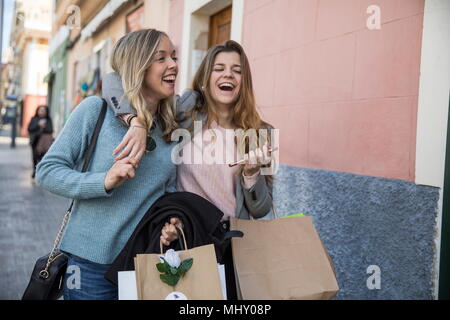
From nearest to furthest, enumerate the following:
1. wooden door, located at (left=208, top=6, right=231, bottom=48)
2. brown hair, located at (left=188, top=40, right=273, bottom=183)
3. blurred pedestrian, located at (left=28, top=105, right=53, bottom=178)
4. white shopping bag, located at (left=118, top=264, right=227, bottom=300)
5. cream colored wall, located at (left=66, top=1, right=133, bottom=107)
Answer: white shopping bag, located at (left=118, top=264, right=227, bottom=300), brown hair, located at (left=188, top=40, right=273, bottom=183), wooden door, located at (left=208, top=6, right=231, bottom=48), cream colored wall, located at (left=66, top=1, right=133, bottom=107), blurred pedestrian, located at (left=28, top=105, right=53, bottom=178)

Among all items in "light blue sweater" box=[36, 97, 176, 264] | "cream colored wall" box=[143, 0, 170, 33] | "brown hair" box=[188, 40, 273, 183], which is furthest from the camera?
"cream colored wall" box=[143, 0, 170, 33]

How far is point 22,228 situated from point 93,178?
4.73 metres

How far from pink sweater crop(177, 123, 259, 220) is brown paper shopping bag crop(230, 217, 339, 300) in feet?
0.82

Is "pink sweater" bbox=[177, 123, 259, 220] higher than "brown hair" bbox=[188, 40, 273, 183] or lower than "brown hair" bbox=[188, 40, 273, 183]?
lower

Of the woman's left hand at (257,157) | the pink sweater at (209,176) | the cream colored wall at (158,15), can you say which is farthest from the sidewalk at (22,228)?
the cream colored wall at (158,15)

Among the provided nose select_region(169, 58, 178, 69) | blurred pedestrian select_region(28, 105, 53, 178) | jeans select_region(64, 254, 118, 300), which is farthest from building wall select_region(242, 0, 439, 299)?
blurred pedestrian select_region(28, 105, 53, 178)

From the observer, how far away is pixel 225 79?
2.13 meters

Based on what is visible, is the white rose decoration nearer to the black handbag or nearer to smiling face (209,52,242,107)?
the black handbag

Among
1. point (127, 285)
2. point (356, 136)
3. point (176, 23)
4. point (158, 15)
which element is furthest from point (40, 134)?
point (127, 285)

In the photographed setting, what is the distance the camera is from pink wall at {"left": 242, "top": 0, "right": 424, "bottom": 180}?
123 inches

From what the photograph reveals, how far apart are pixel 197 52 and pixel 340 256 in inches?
151

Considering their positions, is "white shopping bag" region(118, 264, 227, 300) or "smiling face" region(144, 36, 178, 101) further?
"smiling face" region(144, 36, 178, 101)

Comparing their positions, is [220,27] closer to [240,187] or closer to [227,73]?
[227,73]

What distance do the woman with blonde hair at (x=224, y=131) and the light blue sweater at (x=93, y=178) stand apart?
0.58 feet
